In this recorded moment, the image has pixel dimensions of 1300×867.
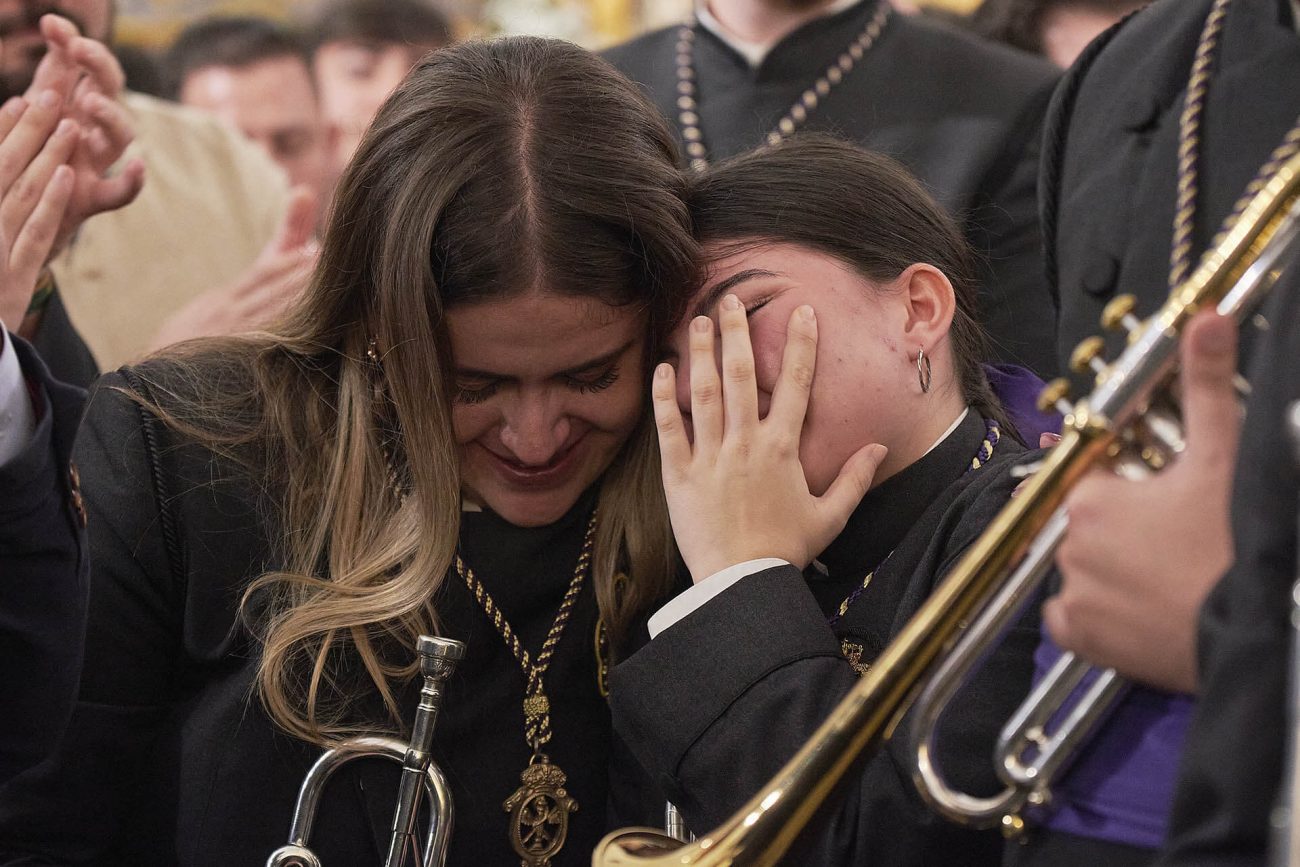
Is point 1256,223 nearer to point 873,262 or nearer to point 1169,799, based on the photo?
point 1169,799

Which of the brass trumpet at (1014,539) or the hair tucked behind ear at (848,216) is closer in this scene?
the brass trumpet at (1014,539)

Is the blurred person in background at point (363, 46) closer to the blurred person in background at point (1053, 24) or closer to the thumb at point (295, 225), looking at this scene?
the thumb at point (295, 225)

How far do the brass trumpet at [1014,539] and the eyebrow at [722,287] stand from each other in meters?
0.68

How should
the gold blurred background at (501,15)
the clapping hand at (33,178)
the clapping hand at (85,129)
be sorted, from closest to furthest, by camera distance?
the clapping hand at (33,178) → the clapping hand at (85,129) → the gold blurred background at (501,15)

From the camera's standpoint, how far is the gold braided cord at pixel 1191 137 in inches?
67.1

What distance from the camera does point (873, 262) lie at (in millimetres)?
1876

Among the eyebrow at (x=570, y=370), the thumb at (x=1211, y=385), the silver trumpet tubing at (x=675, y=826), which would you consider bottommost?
the silver trumpet tubing at (x=675, y=826)

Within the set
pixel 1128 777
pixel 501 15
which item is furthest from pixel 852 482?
pixel 501 15

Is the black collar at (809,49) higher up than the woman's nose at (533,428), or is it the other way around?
the black collar at (809,49)

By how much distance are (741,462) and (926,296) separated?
331mm

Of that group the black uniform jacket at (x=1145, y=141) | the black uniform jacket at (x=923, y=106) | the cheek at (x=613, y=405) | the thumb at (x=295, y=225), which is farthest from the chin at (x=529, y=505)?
the thumb at (x=295, y=225)

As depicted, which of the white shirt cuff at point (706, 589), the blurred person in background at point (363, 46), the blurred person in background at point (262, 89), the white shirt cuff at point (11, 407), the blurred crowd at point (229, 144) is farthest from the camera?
the blurred person in background at point (363, 46)

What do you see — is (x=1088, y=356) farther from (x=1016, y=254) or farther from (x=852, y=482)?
(x=1016, y=254)

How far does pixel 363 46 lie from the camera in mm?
5645
